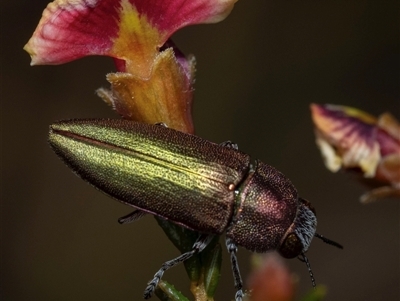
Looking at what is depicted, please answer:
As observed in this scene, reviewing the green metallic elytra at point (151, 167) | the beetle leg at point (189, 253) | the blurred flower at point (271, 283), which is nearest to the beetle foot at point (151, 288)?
the beetle leg at point (189, 253)

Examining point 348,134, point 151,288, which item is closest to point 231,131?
point 348,134

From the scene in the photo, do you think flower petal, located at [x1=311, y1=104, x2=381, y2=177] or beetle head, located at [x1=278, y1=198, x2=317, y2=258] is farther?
flower petal, located at [x1=311, y1=104, x2=381, y2=177]

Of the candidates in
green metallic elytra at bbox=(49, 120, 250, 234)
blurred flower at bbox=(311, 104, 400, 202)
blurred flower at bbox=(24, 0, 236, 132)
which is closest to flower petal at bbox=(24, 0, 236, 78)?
blurred flower at bbox=(24, 0, 236, 132)

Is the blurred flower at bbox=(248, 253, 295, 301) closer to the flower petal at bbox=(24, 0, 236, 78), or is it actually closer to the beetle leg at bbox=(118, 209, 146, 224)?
the beetle leg at bbox=(118, 209, 146, 224)

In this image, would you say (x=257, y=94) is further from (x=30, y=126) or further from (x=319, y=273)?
(x=30, y=126)

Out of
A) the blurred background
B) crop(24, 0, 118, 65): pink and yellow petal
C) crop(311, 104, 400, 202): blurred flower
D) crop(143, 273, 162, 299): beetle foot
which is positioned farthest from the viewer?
the blurred background

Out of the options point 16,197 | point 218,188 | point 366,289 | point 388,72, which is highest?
point 218,188

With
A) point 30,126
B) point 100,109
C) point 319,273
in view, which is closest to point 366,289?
point 319,273
